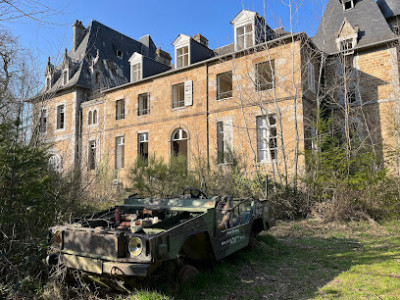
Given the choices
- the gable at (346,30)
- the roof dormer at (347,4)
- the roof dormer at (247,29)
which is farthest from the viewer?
the roof dormer at (347,4)

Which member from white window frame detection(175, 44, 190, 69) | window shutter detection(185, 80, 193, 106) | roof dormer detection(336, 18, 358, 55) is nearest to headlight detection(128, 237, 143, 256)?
window shutter detection(185, 80, 193, 106)

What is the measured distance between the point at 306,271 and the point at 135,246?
11.4ft

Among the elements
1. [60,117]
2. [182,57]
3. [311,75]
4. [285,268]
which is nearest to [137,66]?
[182,57]

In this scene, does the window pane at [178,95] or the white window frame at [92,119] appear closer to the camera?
the window pane at [178,95]

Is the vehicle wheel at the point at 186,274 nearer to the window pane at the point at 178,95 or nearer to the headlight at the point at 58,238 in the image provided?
the headlight at the point at 58,238

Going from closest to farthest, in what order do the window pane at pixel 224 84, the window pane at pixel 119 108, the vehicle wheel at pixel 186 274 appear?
the vehicle wheel at pixel 186 274
the window pane at pixel 224 84
the window pane at pixel 119 108

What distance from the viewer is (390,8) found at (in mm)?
19844

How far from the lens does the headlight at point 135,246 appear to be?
370 cm

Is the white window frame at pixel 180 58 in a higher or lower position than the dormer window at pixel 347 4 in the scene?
lower

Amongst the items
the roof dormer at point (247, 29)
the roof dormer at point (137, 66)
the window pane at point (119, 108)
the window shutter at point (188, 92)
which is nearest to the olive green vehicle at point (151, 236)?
the window shutter at point (188, 92)

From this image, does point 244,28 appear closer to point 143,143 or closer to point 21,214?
point 143,143

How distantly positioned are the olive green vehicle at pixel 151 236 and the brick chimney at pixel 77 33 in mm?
26793

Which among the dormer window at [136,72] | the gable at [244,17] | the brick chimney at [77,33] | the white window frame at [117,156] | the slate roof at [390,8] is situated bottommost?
the white window frame at [117,156]

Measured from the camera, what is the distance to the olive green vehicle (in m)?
3.71
